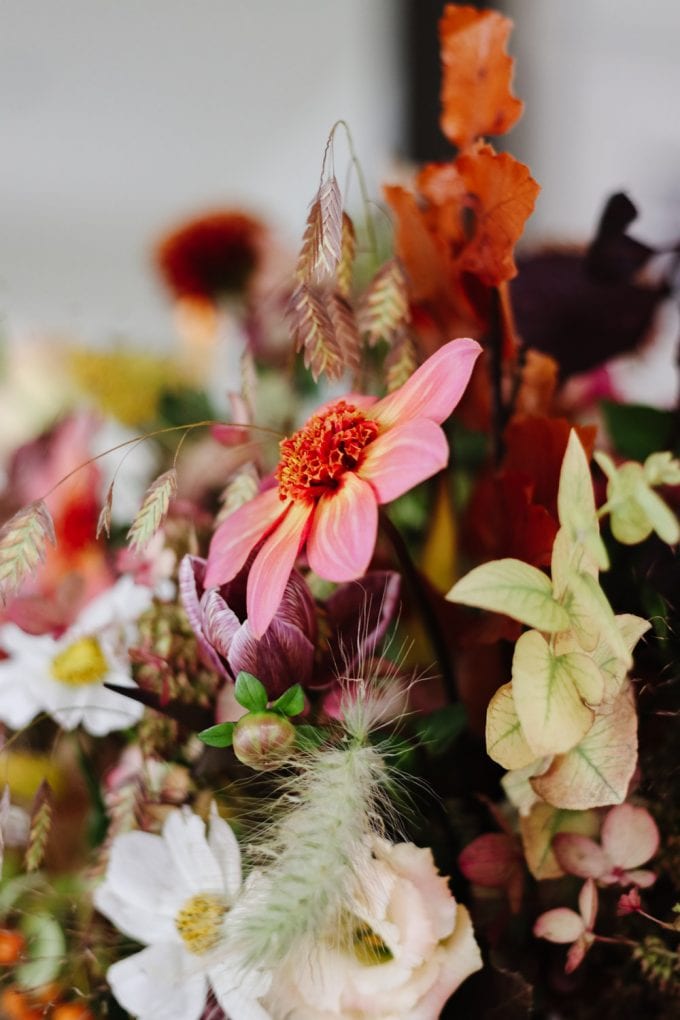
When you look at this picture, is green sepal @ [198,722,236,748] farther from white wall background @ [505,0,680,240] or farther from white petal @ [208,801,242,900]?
white wall background @ [505,0,680,240]

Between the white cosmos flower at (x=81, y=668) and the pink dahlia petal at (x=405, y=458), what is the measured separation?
11 centimetres

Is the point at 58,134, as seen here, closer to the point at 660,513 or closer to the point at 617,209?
the point at 617,209

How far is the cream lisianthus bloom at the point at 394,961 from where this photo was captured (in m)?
0.22

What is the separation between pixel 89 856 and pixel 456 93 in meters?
0.30

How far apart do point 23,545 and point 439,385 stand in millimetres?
108

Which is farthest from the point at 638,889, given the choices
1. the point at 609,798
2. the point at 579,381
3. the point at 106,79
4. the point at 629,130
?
the point at 106,79

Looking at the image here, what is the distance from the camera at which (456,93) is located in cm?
31

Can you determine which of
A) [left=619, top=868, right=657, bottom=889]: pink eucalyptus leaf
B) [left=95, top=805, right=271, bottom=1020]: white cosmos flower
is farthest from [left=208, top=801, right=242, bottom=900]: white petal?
[left=619, top=868, right=657, bottom=889]: pink eucalyptus leaf

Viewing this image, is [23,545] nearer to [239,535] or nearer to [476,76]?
[239,535]

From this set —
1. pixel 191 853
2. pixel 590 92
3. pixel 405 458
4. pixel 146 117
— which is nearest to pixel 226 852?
pixel 191 853

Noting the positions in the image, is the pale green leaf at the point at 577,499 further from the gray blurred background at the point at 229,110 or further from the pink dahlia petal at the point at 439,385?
the gray blurred background at the point at 229,110

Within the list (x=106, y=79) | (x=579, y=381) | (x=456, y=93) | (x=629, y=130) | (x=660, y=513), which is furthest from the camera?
(x=106, y=79)

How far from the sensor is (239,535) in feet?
0.77

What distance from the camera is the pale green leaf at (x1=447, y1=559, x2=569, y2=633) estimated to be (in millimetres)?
200
